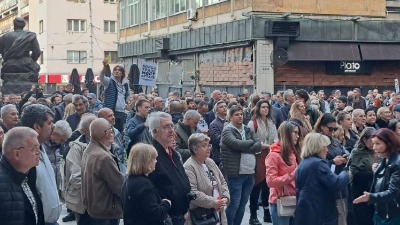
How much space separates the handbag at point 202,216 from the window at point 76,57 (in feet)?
190

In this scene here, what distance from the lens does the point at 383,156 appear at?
25.8ft

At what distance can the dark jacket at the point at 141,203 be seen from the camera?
6.49m

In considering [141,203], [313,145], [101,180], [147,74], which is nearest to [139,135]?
[101,180]

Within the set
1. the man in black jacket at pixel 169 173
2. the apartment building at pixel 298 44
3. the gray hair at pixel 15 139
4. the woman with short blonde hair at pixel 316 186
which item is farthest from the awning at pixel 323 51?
the gray hair at pixel 15 139

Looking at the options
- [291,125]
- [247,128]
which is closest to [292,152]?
[291,125]

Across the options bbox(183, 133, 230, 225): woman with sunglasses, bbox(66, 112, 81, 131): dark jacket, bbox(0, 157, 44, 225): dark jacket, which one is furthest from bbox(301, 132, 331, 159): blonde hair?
bbox(66, 112, 81, 131): dark jacket

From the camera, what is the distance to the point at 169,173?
713 cm

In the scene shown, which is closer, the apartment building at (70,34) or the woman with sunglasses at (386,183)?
the woman with sunglasses at (386,183)

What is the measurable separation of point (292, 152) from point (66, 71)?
187 ft

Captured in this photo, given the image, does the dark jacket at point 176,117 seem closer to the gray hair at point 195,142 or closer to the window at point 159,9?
the gray hair at point 195,142

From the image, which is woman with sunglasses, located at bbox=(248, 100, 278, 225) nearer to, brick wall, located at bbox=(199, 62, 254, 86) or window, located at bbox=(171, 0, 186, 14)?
brick wall, located at bbox=(199, 62, 254, 86)

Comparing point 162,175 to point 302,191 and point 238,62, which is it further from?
point 238,62

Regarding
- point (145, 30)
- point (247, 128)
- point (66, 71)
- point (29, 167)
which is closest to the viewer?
point (29, 167)

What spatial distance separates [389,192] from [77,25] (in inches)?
2319
